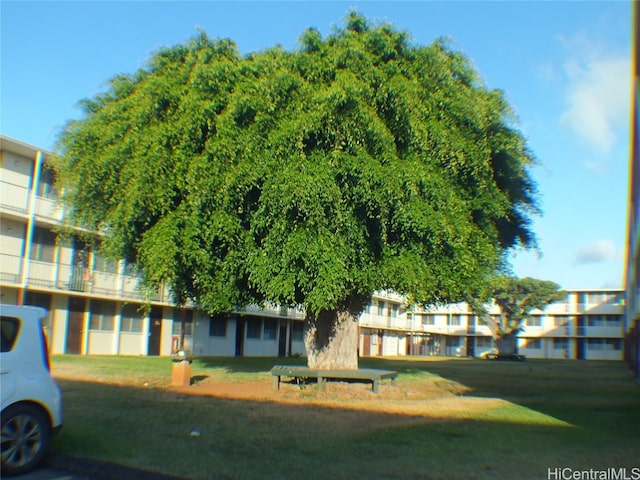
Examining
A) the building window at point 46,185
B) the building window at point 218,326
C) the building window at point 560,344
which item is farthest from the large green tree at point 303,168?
the building window at point 560,344

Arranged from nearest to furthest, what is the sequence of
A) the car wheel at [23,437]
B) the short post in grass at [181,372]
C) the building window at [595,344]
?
the car wheel at [23,437] → the short post in grass at [181,372] → the building window at [595,344]

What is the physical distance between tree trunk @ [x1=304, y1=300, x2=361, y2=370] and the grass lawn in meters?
0.69

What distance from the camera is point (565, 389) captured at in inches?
770

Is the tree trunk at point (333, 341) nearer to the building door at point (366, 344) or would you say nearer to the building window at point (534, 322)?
the building door at point (366, 344)

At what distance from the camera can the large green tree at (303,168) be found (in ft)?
37.6

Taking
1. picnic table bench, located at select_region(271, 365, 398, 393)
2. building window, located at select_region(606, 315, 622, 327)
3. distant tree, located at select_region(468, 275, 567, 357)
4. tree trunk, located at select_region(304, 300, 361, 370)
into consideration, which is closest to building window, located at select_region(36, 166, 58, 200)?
tree trunk, located at select_region(304, 300, 361, 370)

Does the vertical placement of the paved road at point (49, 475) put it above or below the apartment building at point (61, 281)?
below

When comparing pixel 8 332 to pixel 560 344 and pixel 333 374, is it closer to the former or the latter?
pixel 333 374

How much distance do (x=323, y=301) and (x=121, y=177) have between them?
4.93 metres

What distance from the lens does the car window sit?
6.60 metres

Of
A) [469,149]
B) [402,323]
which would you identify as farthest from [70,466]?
[402,323]

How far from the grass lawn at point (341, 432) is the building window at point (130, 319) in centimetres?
1632

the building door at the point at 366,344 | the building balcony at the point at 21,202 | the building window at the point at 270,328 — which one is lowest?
the building door at the point at 366,344

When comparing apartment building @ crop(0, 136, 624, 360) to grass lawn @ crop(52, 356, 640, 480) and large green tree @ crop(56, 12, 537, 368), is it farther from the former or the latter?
grass lawn @ crop(52, 356, 640, 480)
